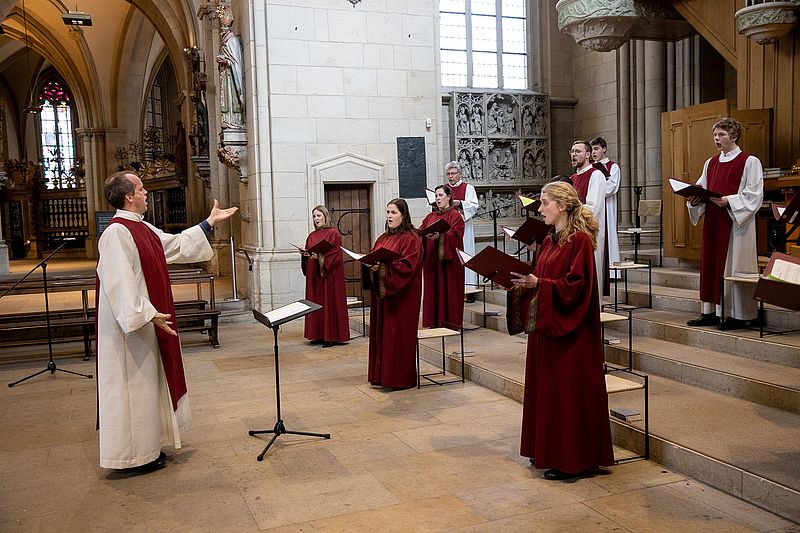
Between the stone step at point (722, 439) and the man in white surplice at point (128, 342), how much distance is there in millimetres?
2947

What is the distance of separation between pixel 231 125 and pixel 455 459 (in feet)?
26.6

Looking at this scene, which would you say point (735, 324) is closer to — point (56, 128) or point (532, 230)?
point (532, 230)

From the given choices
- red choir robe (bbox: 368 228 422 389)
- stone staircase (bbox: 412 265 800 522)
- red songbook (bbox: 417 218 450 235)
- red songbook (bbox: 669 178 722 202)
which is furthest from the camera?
red songbook (bbox: 417 218 450 235)

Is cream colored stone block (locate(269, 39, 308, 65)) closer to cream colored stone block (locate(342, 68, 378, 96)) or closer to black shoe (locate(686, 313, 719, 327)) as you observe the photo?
cream colored stone block (locate(342, 68, 378, 96))

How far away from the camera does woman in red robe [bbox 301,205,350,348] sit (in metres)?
9.10

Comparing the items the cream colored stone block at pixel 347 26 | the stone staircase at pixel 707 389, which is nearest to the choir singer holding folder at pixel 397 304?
the stone staircase at pixel 707 389

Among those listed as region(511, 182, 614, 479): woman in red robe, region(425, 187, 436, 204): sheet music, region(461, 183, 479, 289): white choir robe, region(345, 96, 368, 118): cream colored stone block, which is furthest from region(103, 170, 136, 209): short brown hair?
region(345, 96, 368, 118): cream colored stone block

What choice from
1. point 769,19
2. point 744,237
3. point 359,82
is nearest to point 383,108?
point 359,82

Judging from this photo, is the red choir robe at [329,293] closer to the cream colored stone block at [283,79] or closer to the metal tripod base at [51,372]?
the metal tripod base at [51,372]

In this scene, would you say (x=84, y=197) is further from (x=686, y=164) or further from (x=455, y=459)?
(x=455, y=459)

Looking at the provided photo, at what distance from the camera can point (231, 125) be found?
37.9 feet

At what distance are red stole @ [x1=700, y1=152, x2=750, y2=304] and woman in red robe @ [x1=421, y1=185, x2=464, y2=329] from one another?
8.96ft

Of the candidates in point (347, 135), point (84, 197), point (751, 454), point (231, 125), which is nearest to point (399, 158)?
point (347, 135)

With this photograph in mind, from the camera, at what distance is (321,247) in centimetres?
892
